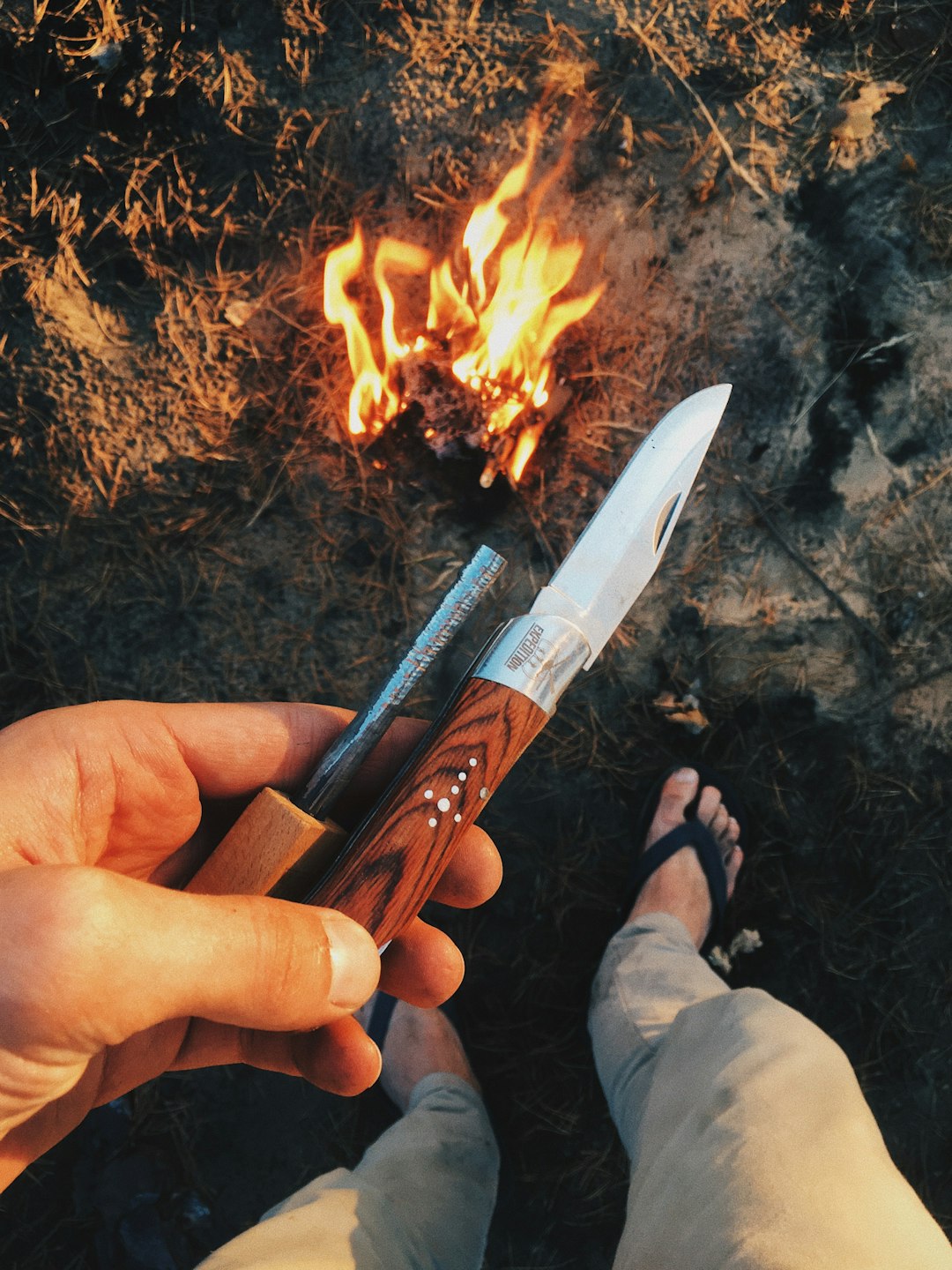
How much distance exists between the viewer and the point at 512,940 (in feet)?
9.61

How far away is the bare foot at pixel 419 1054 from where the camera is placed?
114 inches

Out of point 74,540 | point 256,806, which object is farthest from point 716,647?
point 74,540

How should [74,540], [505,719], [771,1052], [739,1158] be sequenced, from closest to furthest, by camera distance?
[505,719] < [739,1158] < [771,1052] < [74,540]

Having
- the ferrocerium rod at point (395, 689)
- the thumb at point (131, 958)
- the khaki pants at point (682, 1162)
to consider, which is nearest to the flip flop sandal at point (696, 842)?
the khaki pants at point (682, 1162)

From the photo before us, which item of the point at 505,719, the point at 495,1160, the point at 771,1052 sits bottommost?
the point at 495,1160

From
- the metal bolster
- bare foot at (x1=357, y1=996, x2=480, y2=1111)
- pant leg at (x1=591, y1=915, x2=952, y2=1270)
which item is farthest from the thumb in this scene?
bare foot at (x1=357, y1=996, x2=480, y2=1111)

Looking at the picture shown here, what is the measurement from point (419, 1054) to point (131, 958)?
1981mm

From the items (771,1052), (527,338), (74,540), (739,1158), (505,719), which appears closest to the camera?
(505,719)

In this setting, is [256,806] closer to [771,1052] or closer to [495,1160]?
[771,1052]

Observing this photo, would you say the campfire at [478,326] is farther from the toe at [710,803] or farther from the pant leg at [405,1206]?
the pant leg at [405,1206]

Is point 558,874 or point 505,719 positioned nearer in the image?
point 505,719

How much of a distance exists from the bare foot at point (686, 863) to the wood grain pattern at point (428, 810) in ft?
4.38

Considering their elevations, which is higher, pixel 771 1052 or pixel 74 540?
pixel 74 540

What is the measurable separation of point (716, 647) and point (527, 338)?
125 cm
